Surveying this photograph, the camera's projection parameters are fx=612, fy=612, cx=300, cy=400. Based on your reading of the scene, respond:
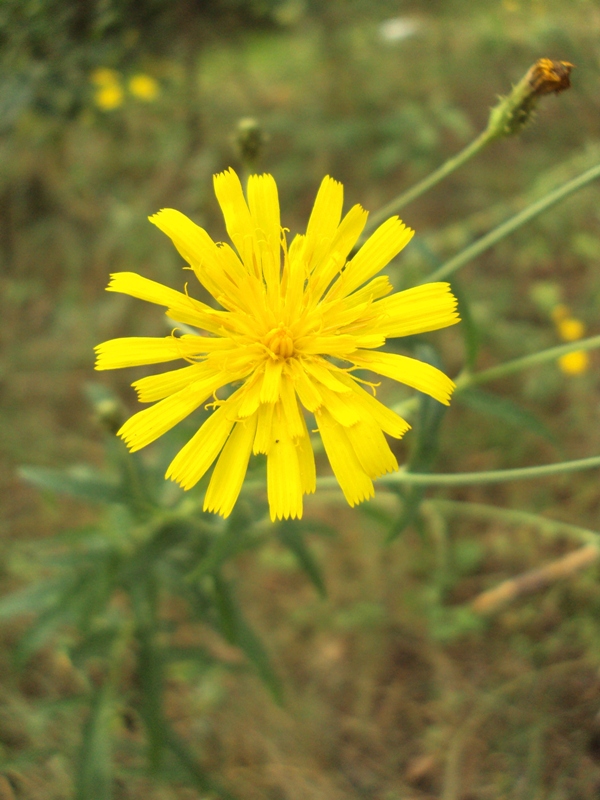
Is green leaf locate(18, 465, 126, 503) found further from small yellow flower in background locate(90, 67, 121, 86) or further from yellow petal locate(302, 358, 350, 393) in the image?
small yellow flower in background locate(90, 67, 121, 86)

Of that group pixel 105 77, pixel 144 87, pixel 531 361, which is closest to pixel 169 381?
pixel 531 361

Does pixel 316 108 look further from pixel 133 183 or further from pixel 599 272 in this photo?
pixel 599 272

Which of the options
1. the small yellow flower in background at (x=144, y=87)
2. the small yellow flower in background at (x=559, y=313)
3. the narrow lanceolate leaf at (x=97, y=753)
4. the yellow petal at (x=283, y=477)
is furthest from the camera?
the small yellow flower in background at (x=144, y=87)

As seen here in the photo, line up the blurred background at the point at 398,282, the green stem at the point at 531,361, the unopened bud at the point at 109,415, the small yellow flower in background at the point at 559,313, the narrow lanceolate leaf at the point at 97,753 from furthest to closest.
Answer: the small yellow flower in background at the point at 559,313 < the blurred background at the point at 398,282 < the narrow lanceolate leaf at the point at 97,753 < the unopened bud at the point at 109,415 < the green stem at the point at 531,361

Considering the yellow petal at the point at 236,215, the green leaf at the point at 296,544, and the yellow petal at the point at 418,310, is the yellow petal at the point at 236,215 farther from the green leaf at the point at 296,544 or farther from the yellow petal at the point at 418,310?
the green leaf at the point at 296,544

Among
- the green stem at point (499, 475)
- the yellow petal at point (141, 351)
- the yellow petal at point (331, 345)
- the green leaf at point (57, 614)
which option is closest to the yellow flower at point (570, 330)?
the green stem at point (499, 475)

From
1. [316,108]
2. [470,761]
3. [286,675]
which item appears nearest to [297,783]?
[286,675]

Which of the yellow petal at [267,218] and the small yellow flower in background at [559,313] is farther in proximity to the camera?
the small yellow flower in background at [559,313]
